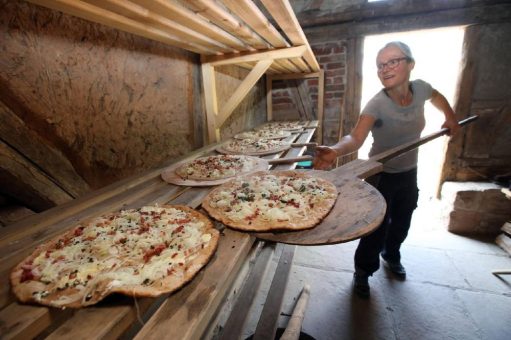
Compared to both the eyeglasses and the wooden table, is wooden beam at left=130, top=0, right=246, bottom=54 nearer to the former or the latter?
the wooden table

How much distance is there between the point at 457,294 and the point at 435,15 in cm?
400

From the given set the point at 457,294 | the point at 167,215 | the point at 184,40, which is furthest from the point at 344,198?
the point at 457,294

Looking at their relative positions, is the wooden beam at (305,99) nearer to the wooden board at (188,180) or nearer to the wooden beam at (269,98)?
the wooden beam at (269,98)

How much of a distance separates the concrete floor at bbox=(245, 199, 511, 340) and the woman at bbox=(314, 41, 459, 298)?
253 millimetres

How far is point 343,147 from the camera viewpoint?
1908 mm

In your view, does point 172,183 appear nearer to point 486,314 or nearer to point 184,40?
point 184,40

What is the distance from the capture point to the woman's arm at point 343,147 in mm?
1756

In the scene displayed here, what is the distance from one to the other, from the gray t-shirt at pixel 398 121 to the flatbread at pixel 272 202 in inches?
36.7

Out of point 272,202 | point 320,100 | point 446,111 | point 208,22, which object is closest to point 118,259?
point 272,202

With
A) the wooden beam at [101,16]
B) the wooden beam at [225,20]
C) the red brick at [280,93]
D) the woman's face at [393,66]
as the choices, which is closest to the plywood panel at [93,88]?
the wooden beam at [101,16]

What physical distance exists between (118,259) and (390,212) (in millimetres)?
2376

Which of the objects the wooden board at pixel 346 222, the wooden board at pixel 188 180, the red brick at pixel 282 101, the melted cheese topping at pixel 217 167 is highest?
the red brick at pixel 282 101

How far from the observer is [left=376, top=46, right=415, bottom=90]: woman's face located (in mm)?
1983

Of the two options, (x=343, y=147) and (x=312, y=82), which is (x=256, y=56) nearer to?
(x=343, y=147)
